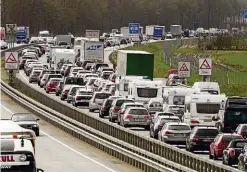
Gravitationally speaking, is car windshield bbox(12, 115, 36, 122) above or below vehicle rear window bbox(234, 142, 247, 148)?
below

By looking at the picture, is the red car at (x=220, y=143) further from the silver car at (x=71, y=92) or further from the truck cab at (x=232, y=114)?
the silver car at (x=71, y=92)

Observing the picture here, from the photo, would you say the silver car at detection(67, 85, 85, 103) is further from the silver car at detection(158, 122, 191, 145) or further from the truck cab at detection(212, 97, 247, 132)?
the silver car at detection(158, 122, 191, 145)

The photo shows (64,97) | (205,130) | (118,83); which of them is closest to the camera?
(205,130)

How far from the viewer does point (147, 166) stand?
36531 mm

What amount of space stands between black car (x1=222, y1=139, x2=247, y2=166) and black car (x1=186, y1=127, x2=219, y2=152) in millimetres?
5107

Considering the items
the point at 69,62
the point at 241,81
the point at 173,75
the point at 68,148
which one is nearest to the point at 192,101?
the point at 68,148

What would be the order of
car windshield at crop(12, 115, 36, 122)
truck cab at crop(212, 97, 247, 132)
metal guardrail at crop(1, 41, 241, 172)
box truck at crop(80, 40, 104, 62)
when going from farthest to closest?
box truck at crop(80, 40, 104, 62), car windshield at crop(12, 115, 36, 122), truck cab at crop(212, 97, 247, 132), metal guardrail at crop(1, 41, 241, 172)

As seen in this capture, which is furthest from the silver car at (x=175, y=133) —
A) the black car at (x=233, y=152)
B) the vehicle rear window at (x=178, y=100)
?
the vehicle rear window at (x=178, y=100)

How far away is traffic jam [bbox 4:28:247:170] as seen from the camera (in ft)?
139

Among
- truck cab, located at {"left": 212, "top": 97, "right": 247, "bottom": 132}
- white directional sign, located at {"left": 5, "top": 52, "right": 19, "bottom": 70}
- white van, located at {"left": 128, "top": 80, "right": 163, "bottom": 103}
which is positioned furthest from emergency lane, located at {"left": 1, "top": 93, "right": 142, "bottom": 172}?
white directional sign, located at {"left": 5, "top": 52, "right": 19, "bottom": 70}

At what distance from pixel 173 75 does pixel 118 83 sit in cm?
1675

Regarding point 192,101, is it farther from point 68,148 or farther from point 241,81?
point 241,81

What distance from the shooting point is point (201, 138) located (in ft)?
139

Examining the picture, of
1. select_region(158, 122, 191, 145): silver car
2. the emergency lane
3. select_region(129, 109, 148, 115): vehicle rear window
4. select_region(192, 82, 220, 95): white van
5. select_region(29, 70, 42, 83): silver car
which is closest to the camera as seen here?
the emergency lane
